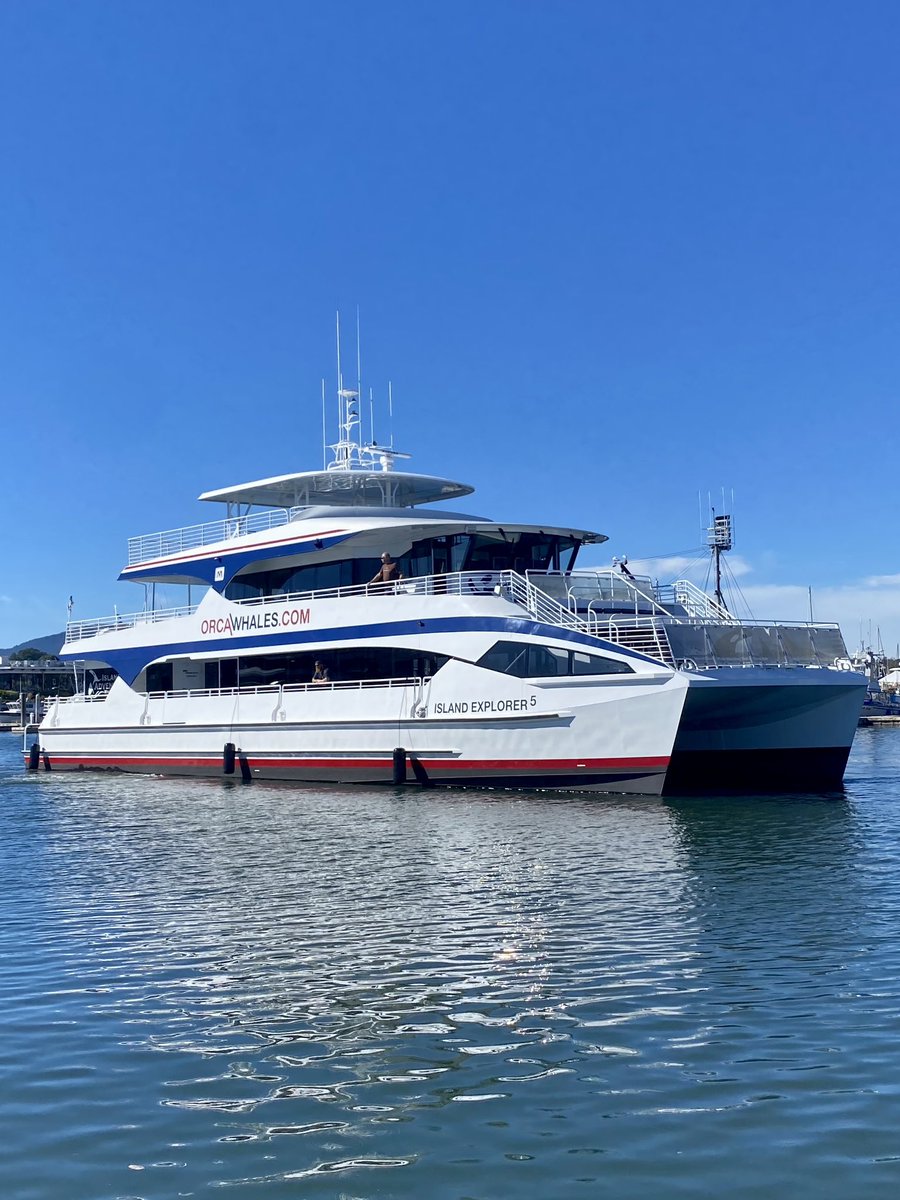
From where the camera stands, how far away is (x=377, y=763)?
2547 cm

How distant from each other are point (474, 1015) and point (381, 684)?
17.8 metres

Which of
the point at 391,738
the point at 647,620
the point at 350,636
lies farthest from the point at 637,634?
the point at 350,636

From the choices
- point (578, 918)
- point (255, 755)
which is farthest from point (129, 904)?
point (255, 755)

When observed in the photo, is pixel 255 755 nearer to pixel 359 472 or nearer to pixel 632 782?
pixel 359 472

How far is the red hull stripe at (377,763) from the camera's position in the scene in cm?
2164

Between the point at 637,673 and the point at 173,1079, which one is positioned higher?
the point at 637,673

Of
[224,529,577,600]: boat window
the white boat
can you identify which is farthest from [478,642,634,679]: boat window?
[224,529,577,600]: boat window

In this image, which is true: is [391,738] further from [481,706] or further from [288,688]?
[288,688]

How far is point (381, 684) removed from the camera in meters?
25.6

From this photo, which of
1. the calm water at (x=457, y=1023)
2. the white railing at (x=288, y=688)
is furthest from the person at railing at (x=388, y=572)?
the calm water at (x=457, y=1023)

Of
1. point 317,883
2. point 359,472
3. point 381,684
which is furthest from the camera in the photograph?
point 359,472

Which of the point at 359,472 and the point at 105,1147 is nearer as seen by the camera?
the point at 105,1147

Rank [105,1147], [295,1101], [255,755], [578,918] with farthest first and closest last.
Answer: [255,755]
[578,918]
[295,1101]
[105,1147]

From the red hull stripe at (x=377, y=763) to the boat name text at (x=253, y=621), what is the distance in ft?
10.7
